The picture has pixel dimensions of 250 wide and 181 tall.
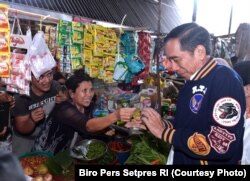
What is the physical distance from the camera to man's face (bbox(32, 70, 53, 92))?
10.7 ft

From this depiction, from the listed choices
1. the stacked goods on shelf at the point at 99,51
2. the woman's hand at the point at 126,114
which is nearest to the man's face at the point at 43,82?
the stacked goods on shelf at the point at 99,51

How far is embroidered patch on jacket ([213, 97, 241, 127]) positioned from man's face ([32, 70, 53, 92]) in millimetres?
2184

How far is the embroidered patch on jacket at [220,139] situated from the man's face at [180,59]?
46 cm

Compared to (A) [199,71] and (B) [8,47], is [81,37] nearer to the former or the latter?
→ (B) [8,47]

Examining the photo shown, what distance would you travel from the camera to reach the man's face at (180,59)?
1.83 m

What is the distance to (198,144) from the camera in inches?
64.1

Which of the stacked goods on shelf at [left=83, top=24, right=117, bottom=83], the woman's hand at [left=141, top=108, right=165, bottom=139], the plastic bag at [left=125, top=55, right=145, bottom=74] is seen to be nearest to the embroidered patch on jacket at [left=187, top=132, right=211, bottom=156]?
the woman's hand at [left=141, top=108, right=165, bottom=139]

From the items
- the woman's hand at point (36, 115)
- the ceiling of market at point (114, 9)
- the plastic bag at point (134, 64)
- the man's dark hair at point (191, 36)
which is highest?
the ceiling of market at point (114, 9)

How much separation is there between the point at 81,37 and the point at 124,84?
148cm

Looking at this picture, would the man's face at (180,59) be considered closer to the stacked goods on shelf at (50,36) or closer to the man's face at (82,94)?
the man's face at (82,94)

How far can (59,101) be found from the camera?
10.3ft

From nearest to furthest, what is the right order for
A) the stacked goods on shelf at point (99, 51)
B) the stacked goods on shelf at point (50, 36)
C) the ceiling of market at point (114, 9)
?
the stacked goods on shelf at point (50, 36)
the stacked goods on shelf at point (99, 51)
the ceiling of market at point (114, 9)

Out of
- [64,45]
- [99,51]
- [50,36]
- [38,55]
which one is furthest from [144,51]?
[38,55]

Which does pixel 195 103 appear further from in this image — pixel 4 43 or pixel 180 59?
pixel 4 43
